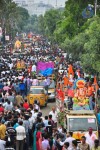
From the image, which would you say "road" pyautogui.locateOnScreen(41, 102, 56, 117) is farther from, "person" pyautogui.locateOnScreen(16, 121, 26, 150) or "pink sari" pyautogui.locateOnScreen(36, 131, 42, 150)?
"pink sari" pyautogui.locateOnScreen(36, 131, 42, 150)

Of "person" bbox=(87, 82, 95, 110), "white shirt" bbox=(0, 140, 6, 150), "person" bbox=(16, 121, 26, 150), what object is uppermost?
"white shirt" bbox=(0, 140, 6, 150)

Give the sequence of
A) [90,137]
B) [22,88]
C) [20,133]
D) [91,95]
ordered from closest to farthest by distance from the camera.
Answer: [90,137], [20,133], [91,95], [22,88]

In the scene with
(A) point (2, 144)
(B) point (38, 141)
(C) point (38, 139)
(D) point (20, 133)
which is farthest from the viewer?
(D) point (20, 133)

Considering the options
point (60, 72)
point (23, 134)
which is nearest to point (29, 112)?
point (23, 134)

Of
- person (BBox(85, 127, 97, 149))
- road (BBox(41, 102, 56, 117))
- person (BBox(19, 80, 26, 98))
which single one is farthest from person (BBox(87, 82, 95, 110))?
person (BBox(85, 127, 97, 149))

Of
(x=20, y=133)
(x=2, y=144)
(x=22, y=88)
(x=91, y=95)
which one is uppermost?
(x=2, y=144)

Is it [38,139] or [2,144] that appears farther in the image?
[38,139]

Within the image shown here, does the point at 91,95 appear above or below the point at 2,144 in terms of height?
below

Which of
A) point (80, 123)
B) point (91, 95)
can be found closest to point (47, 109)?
point (91, 95)

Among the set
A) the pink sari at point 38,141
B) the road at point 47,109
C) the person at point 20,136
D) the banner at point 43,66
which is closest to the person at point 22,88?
the road at point 47,109

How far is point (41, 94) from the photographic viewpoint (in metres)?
31.4

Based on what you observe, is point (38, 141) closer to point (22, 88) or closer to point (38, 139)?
point (38, 139)

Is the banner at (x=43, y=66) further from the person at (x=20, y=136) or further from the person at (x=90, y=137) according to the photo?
the person at (x=90, y=137)

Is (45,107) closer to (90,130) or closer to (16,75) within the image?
(16,75)
